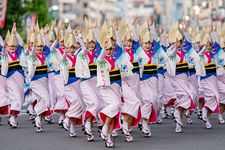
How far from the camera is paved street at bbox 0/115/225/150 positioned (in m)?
16.0

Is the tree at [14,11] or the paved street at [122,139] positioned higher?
the tree at [14,11]

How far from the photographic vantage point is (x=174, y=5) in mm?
176000

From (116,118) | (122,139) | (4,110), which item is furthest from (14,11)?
(116,118)

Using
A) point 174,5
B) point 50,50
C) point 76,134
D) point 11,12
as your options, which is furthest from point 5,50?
point 174,5

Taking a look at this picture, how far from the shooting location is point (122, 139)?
17.4m

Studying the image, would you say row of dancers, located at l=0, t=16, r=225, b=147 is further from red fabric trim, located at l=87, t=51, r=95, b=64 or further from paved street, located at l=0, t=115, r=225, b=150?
paved street, located at l=0, t=115, r=225, b=150

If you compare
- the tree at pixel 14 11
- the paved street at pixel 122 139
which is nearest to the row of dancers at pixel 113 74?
the paved street at pixel 122 139

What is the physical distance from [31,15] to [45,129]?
3005cm

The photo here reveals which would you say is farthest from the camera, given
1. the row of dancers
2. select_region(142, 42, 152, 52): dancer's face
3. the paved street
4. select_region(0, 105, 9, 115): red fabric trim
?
select_region(0, 105, 9, 115): red fabric trim

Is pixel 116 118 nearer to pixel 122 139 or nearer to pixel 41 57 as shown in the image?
pixel 122 139

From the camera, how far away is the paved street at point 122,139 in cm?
1602

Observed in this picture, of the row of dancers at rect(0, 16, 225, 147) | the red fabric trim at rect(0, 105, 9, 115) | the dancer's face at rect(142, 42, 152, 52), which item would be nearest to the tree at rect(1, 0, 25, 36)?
the row of dancers at rect(0, 16, 225, 147)

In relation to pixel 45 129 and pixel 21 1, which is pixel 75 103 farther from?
pixel 21 1

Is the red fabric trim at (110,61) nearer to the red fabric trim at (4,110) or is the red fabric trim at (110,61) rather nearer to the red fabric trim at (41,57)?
the red fabric trim at (41,57)
